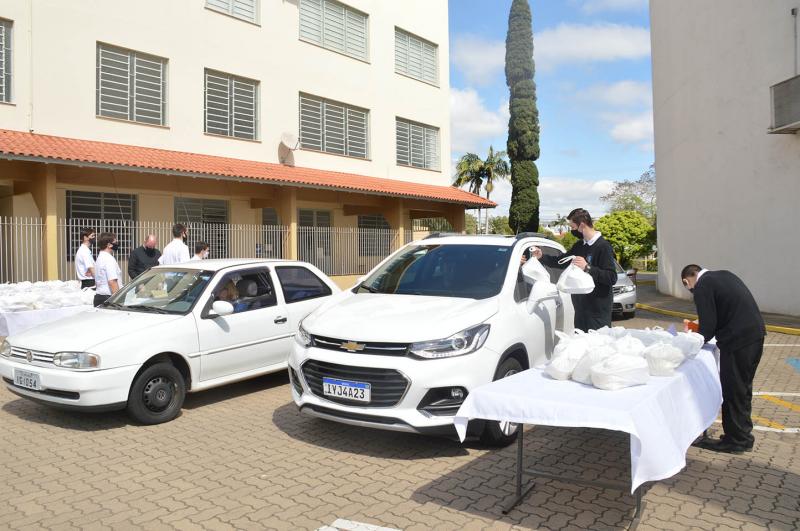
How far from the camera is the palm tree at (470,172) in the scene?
55.9 metres

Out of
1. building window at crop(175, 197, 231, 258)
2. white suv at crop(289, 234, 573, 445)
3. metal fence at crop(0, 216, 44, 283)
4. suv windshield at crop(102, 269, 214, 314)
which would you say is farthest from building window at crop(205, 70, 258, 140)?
white suv at crop(289, 234, 573, 445)

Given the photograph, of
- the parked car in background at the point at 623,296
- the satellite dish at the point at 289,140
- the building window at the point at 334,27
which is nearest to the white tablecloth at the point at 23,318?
the satellite dish at the point at 289,140

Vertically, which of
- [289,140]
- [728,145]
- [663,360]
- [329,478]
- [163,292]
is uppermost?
[289,140]

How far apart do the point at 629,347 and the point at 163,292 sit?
491 centimetres

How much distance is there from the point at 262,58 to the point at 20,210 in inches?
310

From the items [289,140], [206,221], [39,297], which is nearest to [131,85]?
[206,221]

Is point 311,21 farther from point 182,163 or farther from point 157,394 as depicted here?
point 157,394

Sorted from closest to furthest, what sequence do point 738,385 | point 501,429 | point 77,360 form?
point 738,385, point 501,429, point 77,360

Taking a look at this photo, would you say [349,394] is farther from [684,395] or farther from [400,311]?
[684,395]

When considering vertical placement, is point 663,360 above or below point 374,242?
below

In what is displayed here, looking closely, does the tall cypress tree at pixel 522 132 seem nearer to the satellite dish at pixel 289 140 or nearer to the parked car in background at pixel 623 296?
the satellite dish at pixel 289 140

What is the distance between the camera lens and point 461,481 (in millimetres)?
4484

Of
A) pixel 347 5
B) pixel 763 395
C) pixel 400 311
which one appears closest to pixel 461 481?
pixel 400 311

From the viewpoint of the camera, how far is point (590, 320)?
20.2ft
